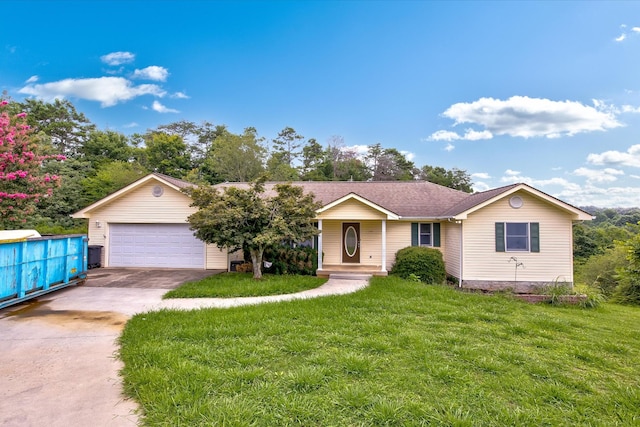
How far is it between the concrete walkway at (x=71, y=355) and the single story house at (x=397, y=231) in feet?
14.7

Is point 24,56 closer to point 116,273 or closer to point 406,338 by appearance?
point 116,273

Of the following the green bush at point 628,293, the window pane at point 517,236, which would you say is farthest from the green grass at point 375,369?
the green bush at point 628,293

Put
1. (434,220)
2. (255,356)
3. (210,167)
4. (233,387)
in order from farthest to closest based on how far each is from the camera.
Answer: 1. (210,167)
2. (434,220)
3. (255,356)
4. (233,387)

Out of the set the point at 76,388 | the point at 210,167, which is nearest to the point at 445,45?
the point at 76,388

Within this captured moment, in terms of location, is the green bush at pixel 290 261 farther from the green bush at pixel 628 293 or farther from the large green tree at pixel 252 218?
the green bush at pixel 628 293

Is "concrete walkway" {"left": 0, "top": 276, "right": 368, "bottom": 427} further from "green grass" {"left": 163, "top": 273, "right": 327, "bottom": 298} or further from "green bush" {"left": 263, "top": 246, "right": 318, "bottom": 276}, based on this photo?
"green bush" {"left": 263, "top": 246, "right": 318, "bottom": 276}

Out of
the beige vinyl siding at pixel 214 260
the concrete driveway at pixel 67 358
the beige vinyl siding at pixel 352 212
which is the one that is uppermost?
the beige vinyl siding at pixel 352 212

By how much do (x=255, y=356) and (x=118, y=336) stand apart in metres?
2.90

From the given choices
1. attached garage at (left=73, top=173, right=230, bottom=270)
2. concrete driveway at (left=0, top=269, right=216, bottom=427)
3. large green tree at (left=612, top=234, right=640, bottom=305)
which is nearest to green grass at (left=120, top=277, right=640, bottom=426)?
concrete driveway at (left=0, top=269, right=216, bottom=427)

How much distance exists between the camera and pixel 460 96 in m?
18.4

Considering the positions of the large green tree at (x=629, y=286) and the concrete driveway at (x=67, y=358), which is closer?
the concrete driveway at (x=67, y=358)

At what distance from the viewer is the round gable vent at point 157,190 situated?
12977 mm

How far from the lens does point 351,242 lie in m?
13.2

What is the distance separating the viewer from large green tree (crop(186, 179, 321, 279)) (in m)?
9.41
